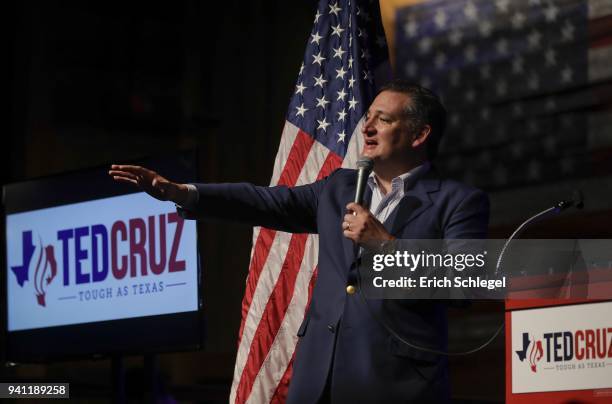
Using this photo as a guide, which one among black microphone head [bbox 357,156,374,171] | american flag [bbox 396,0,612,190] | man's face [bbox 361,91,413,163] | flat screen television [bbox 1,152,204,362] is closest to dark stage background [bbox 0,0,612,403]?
american flag [bbox 396,0,612,190]

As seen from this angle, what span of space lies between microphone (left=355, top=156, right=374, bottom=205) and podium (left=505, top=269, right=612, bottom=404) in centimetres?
47

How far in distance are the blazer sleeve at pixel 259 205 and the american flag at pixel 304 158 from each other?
730 millimetres

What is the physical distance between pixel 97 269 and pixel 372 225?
2.28 metres

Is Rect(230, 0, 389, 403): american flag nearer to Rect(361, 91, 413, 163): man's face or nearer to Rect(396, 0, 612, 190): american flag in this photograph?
Rect(361, 91, 413, 163): man's face

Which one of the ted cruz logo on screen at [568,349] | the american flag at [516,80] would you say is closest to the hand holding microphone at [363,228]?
the ted cruz logo on screen at [568,349]

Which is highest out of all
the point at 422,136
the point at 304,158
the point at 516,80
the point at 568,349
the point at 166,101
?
the point at 166,101

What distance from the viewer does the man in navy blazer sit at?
2414 mm

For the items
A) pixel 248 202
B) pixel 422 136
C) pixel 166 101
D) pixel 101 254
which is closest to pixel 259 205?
pixel 248 202

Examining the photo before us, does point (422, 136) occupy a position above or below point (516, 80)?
below

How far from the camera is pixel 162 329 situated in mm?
4004

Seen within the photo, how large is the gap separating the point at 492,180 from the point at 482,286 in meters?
2.43

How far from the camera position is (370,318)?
8.07ft

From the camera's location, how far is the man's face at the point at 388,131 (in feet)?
8.68

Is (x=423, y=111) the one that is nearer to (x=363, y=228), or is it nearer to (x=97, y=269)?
(x=363, y=228)
